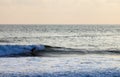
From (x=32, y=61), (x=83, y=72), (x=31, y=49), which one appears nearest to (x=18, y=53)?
(x=31, y=49)

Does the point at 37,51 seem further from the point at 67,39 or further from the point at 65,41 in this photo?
the point at 67,39

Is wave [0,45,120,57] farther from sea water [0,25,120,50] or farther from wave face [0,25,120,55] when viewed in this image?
sea water [0,25,120,50]

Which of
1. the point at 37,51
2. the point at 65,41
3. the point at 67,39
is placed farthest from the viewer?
the point at 67,39

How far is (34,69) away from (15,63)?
2.43 metres

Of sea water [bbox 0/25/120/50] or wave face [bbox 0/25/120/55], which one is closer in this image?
wave face [bbox 0/25/120/55]

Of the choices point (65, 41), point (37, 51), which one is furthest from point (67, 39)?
point (37, 51)

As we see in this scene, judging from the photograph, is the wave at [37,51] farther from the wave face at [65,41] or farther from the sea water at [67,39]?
the sea water at [67,39]

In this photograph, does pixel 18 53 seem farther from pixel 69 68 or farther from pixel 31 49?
pixel 69 68

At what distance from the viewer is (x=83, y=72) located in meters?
15.5

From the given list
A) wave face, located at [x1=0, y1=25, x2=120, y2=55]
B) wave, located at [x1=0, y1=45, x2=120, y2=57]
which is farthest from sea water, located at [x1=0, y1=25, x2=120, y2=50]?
wave, located at [x1=0, y1=45, x2=120, y2=57]

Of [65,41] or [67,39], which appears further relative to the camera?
[67,39]

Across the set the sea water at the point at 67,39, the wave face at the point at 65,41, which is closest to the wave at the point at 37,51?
the wave face at the point at 65,41

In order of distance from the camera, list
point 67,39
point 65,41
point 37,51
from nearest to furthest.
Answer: point 37,51 → point 65,41 → point 67,39

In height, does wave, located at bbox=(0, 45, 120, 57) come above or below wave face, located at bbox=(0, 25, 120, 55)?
above
